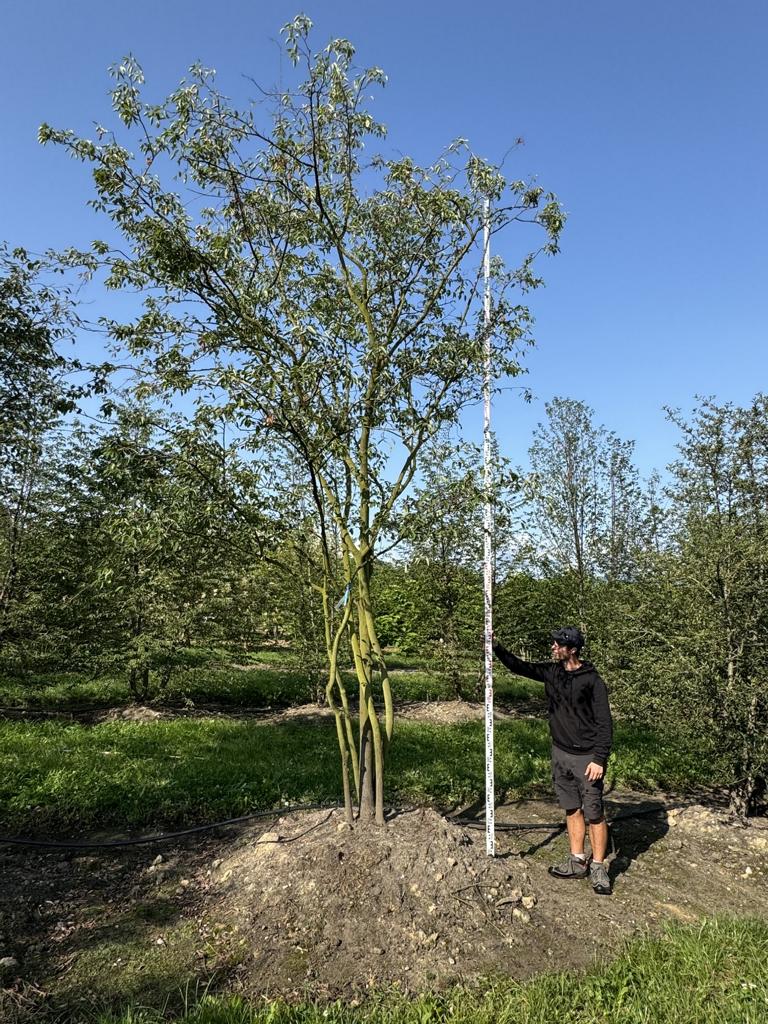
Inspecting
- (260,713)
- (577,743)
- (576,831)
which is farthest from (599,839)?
(260,713)

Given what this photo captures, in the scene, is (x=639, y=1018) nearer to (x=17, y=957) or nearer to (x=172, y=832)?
(x=17, y=957)

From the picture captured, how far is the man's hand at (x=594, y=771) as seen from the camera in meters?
4.28

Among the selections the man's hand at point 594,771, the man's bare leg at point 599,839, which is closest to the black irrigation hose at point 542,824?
the man's bare leg at point 599,839

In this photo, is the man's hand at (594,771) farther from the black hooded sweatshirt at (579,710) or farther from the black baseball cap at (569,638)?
the black baseball cap at (569,638)

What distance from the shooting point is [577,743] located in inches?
176

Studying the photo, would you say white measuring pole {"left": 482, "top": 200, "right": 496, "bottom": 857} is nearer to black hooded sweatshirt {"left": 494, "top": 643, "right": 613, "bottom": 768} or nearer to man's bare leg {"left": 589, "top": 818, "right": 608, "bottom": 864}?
black hooded sweatshirt {"left": 494, "top": 643, "right": 613, "bottom": 768}

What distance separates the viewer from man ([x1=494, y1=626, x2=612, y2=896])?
429cm

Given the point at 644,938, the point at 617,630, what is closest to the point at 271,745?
the point at 617,630

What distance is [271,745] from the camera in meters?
8.32

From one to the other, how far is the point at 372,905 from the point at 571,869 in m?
1.59

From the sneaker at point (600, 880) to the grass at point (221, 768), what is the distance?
86.1 inches

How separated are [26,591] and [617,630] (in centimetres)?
883

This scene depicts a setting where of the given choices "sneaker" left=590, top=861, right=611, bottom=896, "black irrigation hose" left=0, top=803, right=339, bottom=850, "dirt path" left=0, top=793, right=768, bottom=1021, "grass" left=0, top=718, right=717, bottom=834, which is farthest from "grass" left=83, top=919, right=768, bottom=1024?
"grass" left=0, top=718, right=717, bottom=834

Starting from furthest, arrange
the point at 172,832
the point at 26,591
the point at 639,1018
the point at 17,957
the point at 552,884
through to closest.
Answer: the point at 26,591 → the point at 172,832 → the point at 552,884 → the point at 17,957 → the point at 639,1018
